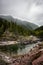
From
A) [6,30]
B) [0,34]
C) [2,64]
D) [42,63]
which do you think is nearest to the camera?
[42,63]

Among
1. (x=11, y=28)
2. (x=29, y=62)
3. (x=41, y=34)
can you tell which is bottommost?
(x=41, y=34)

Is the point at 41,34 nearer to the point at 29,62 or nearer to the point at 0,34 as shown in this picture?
the point at 0,34

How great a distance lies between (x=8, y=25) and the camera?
15112 cm

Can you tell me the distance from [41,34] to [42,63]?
575 ft

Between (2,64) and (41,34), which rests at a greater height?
(2,64)

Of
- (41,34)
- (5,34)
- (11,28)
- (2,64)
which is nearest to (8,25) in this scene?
(11,28)

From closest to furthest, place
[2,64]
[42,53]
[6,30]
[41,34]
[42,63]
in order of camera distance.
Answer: [42,63]
[42,53]
[2,64]
[6,30]
[41,34]

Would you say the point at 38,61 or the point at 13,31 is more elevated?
the point at 38,61

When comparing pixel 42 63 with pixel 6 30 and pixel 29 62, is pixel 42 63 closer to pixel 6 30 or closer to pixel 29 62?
pixel 29 62

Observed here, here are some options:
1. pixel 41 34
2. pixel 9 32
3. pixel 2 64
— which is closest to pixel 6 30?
pixel 9 32

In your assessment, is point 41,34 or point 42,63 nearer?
point 42,63

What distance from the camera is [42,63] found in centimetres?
2200

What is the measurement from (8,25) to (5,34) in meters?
15.7

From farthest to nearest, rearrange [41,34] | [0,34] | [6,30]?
[41,34]
[6,30]
[0,34]
